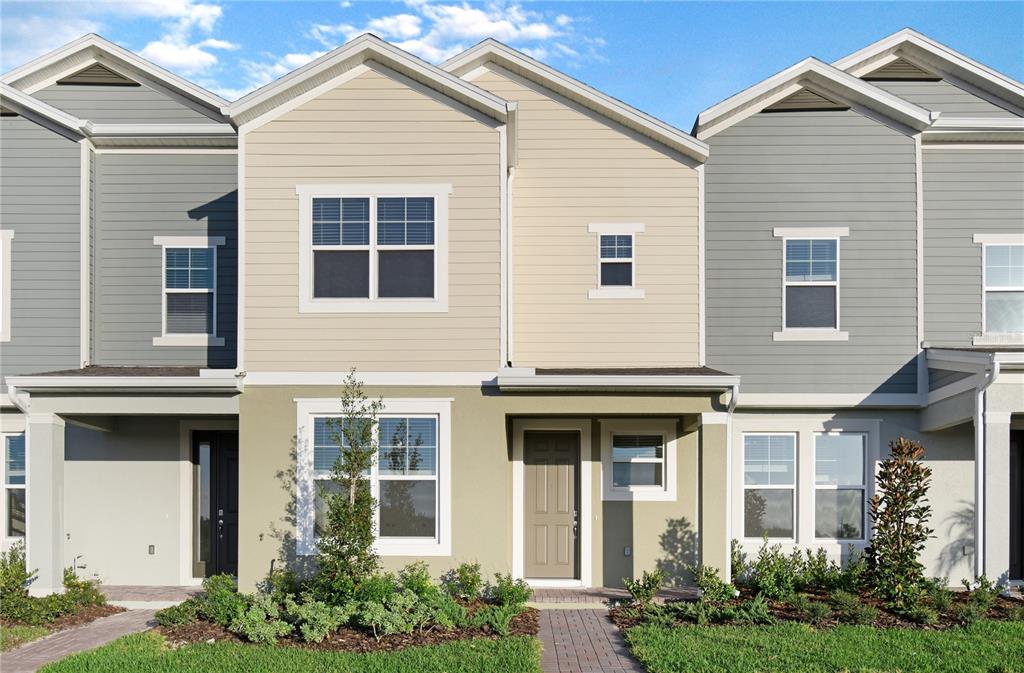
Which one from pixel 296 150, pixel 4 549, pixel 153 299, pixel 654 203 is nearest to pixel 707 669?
pixel 654 203

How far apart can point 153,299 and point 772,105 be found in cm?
984

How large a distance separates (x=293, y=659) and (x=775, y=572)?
646 centimetres

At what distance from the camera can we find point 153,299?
571 inches

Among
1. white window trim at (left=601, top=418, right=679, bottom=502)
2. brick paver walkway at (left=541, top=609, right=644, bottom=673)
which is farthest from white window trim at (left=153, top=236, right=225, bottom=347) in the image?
brick paver walkway at (left=541, top=609, right=644, bottom=673)

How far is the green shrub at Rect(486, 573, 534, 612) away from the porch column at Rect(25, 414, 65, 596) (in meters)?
5.59

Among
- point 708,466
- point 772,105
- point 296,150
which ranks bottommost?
point 708,466

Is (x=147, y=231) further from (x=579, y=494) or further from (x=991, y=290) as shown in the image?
(x=991, y=290)

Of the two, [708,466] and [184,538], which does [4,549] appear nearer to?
[184,538]

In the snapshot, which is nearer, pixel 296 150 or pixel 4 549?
pixel 296 150

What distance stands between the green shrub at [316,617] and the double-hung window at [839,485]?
7349mm

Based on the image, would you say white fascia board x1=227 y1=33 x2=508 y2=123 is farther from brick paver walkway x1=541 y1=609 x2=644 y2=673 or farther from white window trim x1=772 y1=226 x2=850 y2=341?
brick paver walkway x1=541 y1=609 x2=644 y2=673

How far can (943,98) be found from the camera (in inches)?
599

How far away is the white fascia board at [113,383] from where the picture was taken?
1221 centimetres

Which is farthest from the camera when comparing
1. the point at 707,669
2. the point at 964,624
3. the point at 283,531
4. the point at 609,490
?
the point at 609,490
